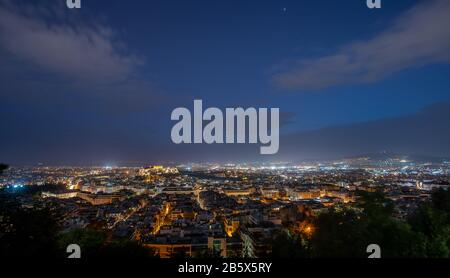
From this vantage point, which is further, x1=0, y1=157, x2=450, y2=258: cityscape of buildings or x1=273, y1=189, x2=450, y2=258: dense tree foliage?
x1=0, y1=157, x2=450, y2=258: cityscape of buildings

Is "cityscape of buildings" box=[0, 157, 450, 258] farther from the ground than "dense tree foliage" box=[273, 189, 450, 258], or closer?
closer

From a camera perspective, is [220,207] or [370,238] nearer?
[370,238]

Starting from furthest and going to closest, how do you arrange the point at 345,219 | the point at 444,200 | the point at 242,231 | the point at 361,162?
1. the point at 361,162
2. the point at 242,231
3. the point at 444,200
4. the point at 345,219

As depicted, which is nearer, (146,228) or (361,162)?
(146,228)

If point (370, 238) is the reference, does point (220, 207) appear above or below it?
below

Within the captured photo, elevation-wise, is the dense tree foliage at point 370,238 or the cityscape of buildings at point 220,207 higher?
the dense tree foliage at point 370,238

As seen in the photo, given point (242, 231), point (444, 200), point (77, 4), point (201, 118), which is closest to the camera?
point (77, 4)

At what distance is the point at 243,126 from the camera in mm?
3588

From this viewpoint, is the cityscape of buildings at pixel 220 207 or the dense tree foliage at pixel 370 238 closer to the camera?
the dense tree foliage at pixel 370 238

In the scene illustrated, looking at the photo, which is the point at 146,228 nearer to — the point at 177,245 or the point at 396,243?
the point at 177,245

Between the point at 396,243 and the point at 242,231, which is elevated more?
the point at 396,243
